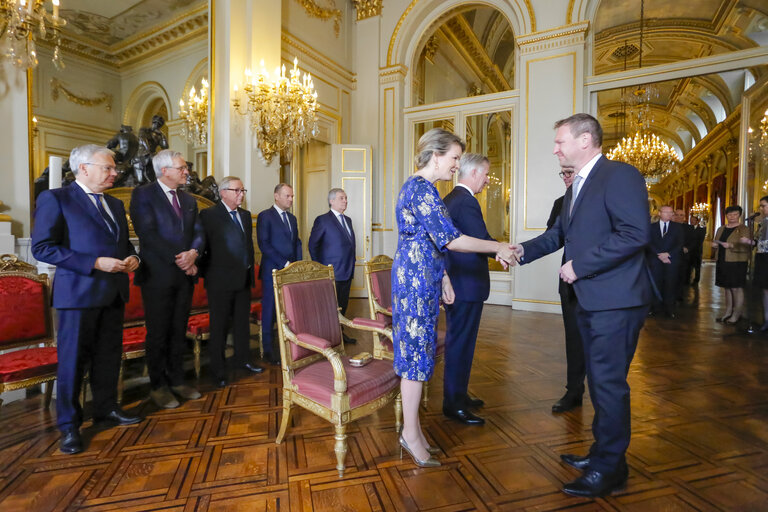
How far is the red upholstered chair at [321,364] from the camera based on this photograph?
1838 millimetres

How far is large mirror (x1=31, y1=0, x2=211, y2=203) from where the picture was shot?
3.39 m

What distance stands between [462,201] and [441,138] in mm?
555

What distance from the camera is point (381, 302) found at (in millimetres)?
2814

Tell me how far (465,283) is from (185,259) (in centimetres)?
178

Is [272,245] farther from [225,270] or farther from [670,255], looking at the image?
[670,255]

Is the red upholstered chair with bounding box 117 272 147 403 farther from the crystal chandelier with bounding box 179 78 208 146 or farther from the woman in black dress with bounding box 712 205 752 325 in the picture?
the woman in black dress with bounding box 712 205 752 325

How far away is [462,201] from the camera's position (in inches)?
90.0

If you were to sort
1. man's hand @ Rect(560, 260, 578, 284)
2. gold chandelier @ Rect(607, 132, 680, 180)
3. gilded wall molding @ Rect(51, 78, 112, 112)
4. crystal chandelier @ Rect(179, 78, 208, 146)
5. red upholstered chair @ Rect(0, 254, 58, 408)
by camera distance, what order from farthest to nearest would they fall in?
1. gold chandelier @ Rect(607, 132, 680, 180)
2. crystal chandelier @ Rect(179, 78, 208, 146)
3. gilded wall molding @ Rect(51, 78, 112, 112)
4. red upholstered chair @ Rect(0, 254, 58, 408)
5. man's hand @ Rect(560, 260, 578, 284)

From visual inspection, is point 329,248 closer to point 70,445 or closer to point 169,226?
point 169,226

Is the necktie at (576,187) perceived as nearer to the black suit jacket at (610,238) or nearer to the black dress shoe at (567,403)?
the black suit jacket at (610,238)

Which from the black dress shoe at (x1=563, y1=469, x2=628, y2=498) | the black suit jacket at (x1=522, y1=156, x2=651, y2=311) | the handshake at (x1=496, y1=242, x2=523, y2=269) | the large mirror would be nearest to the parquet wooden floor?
the black dress shoe at (x1=563, y1=469, x2=628, y2=498)

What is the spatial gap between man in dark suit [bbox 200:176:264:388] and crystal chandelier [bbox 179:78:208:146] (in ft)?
6.38

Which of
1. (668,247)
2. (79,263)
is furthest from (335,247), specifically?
(668,247)

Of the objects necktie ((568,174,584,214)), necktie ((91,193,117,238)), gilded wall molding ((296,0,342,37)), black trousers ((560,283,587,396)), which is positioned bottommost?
black trousers ((560,283,587,396))
